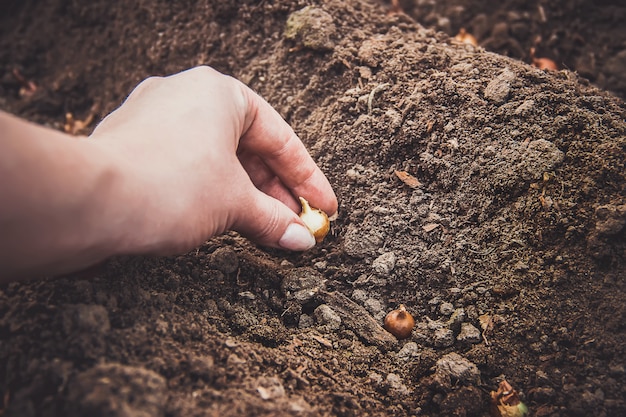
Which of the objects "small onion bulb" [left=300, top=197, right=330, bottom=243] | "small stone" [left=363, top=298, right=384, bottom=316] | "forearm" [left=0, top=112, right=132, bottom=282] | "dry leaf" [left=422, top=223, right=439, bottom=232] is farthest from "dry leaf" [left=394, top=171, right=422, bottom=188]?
"forearm" [left=0, top=112, right=132, bottom=282]

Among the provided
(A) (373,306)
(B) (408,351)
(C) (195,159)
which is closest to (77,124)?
(C) (195,159)

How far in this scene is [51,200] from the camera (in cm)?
79

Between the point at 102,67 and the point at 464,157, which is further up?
the point at 464,157

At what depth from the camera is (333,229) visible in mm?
1401

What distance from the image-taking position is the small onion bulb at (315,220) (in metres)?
1.31

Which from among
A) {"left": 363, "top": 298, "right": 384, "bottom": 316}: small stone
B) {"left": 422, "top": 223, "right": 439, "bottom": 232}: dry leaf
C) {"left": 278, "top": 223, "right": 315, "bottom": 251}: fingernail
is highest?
{"left": 422, "top": 223, "right": 439, "bottom": 232}: dry leaf

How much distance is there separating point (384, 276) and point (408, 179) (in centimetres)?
31

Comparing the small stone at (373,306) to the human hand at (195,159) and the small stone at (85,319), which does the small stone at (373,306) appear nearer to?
the human hand at (195,159)

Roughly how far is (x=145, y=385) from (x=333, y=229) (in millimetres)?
711

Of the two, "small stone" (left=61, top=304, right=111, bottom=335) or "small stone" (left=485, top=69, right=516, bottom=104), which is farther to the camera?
"small stone" (left=485, top=69, right=516, bottom=104)

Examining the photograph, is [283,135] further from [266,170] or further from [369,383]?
[369,383]

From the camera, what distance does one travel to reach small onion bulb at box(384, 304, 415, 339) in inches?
48.0

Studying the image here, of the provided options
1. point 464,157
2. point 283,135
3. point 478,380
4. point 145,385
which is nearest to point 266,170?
point 283,135

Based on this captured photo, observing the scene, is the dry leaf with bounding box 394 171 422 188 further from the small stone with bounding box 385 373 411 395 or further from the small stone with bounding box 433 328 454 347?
the small stone with bounding box 385 373 411 395
